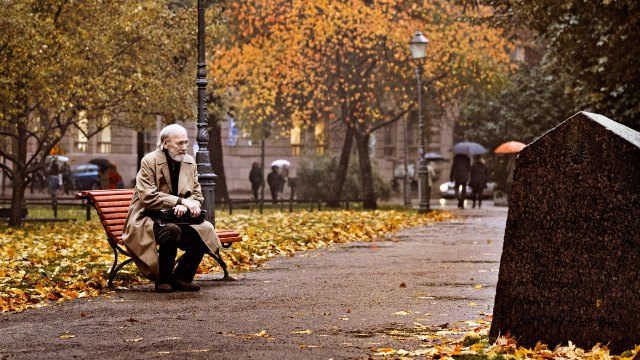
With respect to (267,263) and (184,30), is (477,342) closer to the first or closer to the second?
(267,263)

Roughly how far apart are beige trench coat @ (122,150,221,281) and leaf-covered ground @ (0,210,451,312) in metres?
0.52

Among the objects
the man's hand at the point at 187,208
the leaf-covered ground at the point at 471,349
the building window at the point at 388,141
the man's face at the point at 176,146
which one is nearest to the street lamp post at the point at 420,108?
the man's face at the point at 176,146

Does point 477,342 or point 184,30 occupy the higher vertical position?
point 184,30

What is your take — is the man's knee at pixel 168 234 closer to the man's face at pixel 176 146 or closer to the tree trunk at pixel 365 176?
the man's face at pixel 176 146

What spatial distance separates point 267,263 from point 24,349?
7.40 meters

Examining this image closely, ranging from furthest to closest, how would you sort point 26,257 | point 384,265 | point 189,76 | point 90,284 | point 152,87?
point 189,76 → point 152,87 → point 26,257 → point 384,265 → point 90,284

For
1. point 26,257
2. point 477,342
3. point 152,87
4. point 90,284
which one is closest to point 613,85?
point 152,87

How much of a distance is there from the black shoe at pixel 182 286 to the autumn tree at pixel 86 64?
1207 cm

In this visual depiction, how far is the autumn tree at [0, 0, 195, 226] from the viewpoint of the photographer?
2283 centimetres

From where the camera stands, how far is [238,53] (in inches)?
1352

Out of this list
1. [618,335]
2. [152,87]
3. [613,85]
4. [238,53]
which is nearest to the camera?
[618,335]

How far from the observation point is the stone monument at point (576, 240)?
21.8ft

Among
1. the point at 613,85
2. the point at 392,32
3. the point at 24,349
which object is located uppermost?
the point at 392,32

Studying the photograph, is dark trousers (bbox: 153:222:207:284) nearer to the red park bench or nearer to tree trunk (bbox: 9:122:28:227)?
the red park bench
